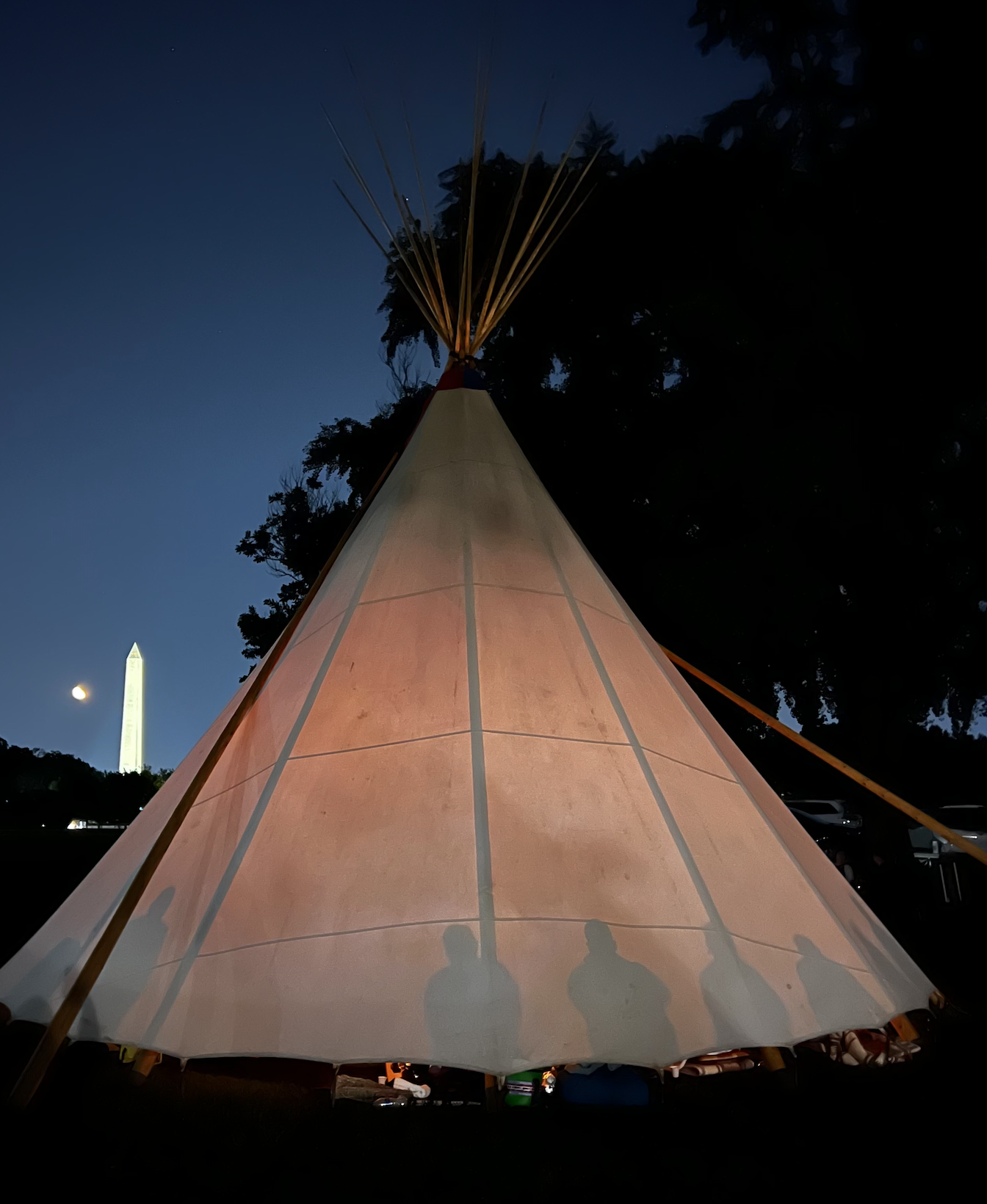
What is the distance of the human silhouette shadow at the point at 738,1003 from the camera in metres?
2.99

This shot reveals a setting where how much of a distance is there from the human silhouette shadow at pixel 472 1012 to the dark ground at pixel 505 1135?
29 cm

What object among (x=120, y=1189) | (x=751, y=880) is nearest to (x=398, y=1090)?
(x=120, y=1189)

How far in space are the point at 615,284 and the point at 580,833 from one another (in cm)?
691

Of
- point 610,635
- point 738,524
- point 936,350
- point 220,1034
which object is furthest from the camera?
point 738,524

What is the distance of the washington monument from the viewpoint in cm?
3219

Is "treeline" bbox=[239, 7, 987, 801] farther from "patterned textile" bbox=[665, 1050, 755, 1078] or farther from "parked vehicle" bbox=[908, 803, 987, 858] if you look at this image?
"patterned textile" bbox=[665, 1050, 755, 1078]

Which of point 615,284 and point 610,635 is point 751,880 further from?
point 615,284

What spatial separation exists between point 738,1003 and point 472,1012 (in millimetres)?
852

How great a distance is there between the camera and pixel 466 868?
3.31 meters

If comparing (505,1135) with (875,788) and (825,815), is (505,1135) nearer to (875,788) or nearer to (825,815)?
(875,788)

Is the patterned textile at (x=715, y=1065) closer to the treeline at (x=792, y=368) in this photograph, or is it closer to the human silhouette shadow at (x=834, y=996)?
the human silhouette shadow at (x=834, y=996)

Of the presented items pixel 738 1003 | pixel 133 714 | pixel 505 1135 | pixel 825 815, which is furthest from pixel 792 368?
pixel 133 714

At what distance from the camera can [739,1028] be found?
301 cm

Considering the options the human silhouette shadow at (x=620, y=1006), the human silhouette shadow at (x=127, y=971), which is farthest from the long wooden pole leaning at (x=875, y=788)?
the human silhouette shadow at (x=127, y=971)
